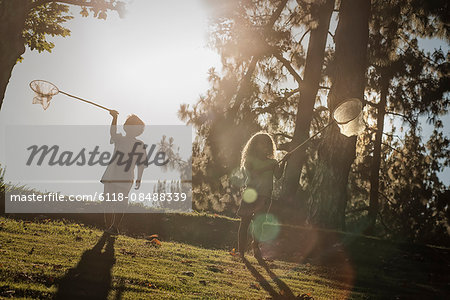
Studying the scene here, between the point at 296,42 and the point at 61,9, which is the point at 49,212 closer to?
the point at 61,9

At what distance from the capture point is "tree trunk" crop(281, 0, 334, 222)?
11344 millimetres

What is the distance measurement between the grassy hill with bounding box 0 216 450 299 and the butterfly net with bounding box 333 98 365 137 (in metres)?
2.15

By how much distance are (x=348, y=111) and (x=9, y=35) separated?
512 cm

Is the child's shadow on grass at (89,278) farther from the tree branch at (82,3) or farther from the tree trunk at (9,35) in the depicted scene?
the tree branch at (82,3)

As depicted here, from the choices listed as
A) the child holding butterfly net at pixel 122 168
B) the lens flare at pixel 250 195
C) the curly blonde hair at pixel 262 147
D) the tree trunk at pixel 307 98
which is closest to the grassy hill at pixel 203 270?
the child holding butterfly net at pixel 122 168

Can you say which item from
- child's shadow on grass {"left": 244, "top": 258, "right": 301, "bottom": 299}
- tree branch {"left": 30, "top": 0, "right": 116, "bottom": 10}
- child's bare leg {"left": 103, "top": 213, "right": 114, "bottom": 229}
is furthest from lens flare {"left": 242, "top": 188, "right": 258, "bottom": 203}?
tree branch {"left": 30, "top": 0, "right": 116, "bottom": 10}

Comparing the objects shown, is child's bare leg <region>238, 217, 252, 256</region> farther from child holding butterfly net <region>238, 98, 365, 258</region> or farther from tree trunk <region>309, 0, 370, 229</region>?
tree trunk <region>309, 0, 370, 229</region>

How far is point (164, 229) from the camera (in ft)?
30.2

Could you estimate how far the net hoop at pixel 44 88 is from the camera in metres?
7.17

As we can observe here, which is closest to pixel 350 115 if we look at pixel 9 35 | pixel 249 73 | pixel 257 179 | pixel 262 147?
pixel 262 147

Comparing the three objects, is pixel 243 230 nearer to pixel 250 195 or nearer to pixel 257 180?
pixel 250 195

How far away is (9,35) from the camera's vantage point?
17.5 feet

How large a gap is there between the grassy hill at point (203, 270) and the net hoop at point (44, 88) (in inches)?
105

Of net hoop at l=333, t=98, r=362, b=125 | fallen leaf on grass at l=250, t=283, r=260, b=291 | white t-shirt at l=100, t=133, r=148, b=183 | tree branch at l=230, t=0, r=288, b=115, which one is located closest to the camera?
fallen leaf on grass at l=250, t=283, r=260, b=291
